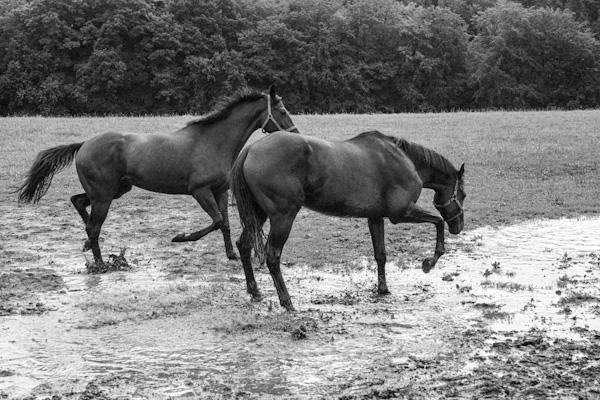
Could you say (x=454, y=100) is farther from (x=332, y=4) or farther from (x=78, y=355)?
(x=78, y=355)

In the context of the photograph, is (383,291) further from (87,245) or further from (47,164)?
(47,164)

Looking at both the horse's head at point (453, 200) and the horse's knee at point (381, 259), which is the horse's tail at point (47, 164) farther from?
the horse's head at point (453, 200)

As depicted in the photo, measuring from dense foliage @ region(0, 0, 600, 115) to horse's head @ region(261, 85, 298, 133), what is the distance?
41879 millimetres

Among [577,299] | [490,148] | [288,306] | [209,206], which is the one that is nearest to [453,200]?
[577,299]

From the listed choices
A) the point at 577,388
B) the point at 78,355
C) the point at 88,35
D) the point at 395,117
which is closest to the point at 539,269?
the point at 577,388

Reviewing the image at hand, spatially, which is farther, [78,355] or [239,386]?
[78,355]

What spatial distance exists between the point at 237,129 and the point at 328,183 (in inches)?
89.5

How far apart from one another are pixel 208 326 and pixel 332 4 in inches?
2407

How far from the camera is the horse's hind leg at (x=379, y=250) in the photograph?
26.2 feet

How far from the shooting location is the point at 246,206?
24.7 feet

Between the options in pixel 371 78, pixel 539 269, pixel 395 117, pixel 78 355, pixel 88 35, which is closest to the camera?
pixel 78 355

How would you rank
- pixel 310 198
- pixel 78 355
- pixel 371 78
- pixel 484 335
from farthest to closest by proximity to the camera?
pixel 371 78 < pixel 310 198 < pixel 484 335 < pixel 78 355

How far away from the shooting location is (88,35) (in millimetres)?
54469

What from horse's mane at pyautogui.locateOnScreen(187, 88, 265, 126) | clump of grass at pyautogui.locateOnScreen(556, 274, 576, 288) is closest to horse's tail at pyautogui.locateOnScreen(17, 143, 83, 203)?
horse's mane at pyautogui.locateOnScreen(187, 88, 265, 126)
